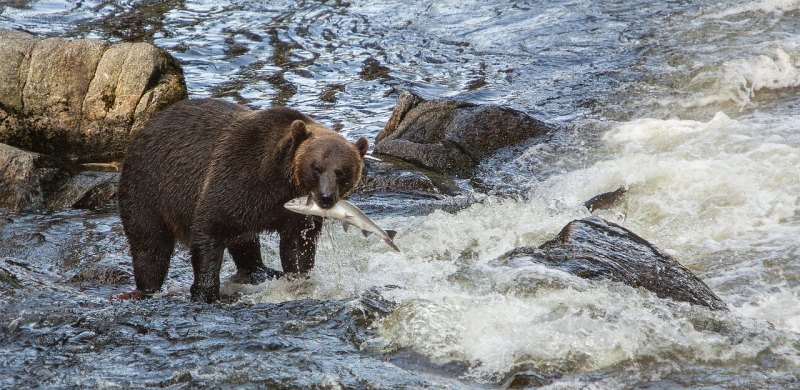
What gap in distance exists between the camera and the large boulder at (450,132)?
1061 centimetres

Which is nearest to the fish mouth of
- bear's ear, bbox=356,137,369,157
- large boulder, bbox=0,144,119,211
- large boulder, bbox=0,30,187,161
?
bear's ear, bbox=356,137,369,157

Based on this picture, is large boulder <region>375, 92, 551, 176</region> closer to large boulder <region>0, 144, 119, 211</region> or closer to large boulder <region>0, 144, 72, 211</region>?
large boulder <region>0, 144, 119, 211</region>

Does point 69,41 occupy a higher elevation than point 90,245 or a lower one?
higher

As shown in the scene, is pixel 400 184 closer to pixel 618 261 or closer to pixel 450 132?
pixel 450 132

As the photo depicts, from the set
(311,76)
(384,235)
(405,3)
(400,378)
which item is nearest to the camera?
(400,378)

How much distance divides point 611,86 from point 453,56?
2969mm

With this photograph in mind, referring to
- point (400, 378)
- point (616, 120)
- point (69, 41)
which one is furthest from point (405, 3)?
point (400, 378)

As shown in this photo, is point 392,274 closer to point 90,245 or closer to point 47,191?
point 90,245

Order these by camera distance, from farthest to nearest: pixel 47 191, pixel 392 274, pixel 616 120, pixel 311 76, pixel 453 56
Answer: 1. pixel 453 56
2. pixel 311 76
3. pixel 616 120
4. pixel 47 191
5. pixel 392 274

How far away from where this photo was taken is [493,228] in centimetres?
850

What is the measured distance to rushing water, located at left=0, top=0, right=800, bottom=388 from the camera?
17.9 feet

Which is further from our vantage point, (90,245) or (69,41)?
(69,41)

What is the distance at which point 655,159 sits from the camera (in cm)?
985

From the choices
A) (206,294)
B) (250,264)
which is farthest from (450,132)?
(206,294)
